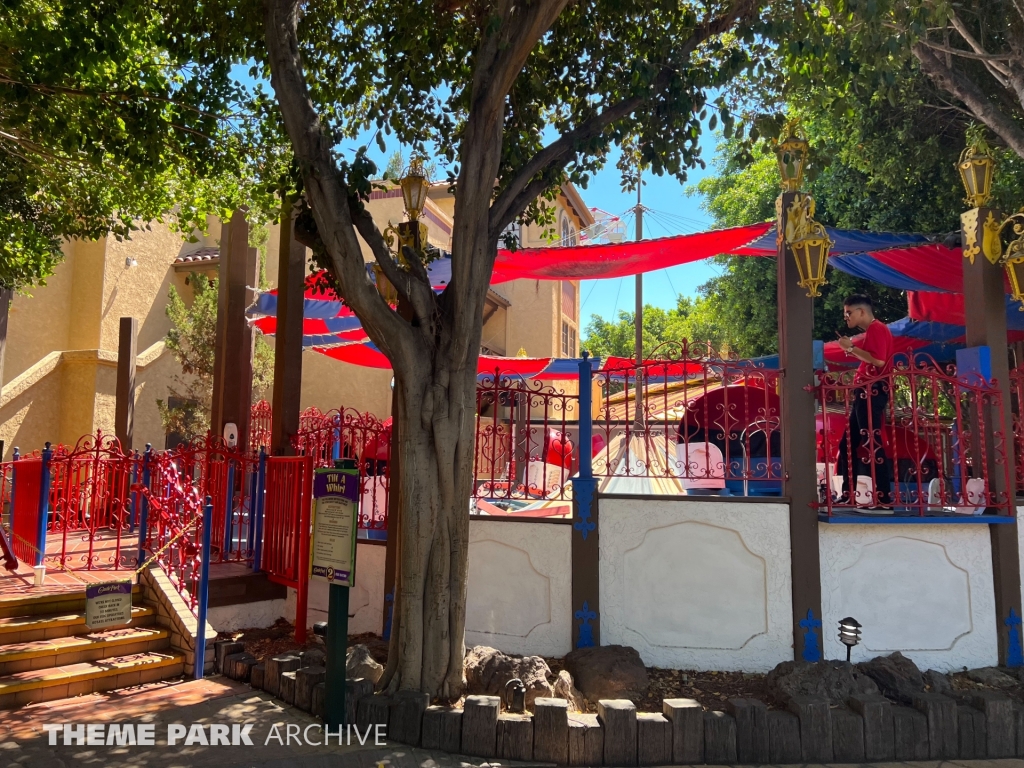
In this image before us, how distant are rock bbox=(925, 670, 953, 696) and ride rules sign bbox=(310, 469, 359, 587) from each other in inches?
165

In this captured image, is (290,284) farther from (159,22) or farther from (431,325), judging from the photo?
(431,325)

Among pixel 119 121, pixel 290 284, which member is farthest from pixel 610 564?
pixel 119 121

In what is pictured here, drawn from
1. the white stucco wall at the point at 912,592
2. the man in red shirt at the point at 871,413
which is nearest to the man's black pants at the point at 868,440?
the man in red shirt at the point at 871,413

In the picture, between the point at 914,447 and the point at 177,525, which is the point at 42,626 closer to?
the point at 177,525

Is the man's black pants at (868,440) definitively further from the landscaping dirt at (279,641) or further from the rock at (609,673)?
the landscaping dirt at (279,641)

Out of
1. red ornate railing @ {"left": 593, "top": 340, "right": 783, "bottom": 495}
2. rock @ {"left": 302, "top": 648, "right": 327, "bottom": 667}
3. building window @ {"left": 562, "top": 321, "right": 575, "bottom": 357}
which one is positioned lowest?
rock @ {"left": 302, "top": 648, "right": 327, "bottom": 667}

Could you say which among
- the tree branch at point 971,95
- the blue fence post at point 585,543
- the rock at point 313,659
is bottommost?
the rock at point 313,659

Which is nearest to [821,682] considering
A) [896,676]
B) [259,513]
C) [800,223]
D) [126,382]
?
[896,676]

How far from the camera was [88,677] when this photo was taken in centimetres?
541

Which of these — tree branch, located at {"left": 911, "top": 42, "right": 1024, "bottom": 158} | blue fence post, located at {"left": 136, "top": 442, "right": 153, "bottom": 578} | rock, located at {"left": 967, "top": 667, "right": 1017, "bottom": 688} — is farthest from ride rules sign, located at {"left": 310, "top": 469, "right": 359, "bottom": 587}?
tree branch, located at {"left": 911, "top": 42, "right": 1024, "bottom": 158}

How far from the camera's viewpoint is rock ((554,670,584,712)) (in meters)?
5.13

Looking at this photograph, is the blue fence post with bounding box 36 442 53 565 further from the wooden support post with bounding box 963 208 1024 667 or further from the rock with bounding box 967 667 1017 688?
the wooden support post with bounding box 963 208 1024 667

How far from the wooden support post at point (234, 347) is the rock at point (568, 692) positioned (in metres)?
5.49

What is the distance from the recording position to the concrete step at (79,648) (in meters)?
5.34
